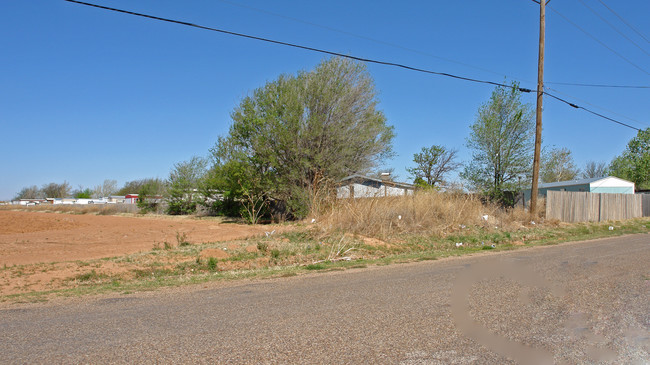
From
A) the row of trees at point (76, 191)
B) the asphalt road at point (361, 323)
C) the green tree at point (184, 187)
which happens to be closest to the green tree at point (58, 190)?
the row of trees at point (76, 191)

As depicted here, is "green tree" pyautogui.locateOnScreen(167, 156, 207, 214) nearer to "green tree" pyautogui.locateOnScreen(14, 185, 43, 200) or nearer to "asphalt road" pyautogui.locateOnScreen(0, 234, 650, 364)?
"asphalt road" pyautogui.locateOnScreen(0, 234, 650, 364)

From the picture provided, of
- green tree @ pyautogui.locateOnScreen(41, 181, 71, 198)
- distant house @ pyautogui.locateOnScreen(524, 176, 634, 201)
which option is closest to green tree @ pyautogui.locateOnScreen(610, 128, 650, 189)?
distant house @ pyautogui.locateOnScreen(524, 176, 634, 201)

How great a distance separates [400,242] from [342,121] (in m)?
16.0

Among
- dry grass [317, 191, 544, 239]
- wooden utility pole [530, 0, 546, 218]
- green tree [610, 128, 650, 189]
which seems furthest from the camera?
green tree [610, 128, 650, 189]

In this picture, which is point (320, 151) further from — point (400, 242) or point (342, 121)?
point (400, 242)

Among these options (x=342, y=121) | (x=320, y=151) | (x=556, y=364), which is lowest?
(x=556, y=364)

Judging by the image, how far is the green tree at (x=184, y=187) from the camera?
51.1m

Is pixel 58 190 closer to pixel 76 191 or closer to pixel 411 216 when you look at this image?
pixel 76 191

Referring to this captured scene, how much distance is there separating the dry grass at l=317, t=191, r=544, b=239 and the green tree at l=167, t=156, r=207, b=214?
35148 mm

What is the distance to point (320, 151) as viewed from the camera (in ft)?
100

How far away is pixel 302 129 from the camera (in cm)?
3022

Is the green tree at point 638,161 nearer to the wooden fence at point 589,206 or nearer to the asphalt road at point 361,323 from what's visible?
the wooden fence at point 589,206

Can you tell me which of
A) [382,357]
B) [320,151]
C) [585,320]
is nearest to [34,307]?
[382,357]

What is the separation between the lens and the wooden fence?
26969 mm
